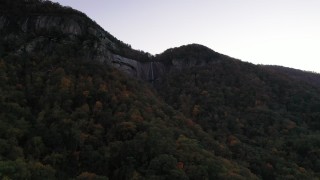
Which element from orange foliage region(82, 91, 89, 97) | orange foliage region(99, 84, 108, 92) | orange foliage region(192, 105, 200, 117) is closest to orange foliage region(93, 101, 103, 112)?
orange foliage region(82, 91, 89, 97)

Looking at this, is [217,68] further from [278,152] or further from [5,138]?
[5,138]

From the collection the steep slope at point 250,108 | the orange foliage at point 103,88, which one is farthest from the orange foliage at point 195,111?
the orange foliage at point 103,88

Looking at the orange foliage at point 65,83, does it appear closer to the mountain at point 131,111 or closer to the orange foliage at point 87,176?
the mountain at point 131,111

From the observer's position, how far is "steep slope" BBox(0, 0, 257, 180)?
83.0m

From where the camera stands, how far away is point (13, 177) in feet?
227

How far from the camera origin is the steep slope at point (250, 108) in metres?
105

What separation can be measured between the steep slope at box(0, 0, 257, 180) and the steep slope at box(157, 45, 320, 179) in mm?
10825

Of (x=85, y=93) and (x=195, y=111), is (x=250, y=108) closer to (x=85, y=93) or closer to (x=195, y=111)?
(x=195, y=111)

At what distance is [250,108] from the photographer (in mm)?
134750

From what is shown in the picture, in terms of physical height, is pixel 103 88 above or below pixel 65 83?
above

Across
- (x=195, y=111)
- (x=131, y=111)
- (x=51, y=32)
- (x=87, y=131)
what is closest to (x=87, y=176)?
(x=87, y=131)

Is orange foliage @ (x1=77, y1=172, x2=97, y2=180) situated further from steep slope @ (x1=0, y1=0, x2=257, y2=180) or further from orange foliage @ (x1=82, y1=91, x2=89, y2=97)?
orange foliage @ (x1=82, y1=91, x2=89, y2=97)

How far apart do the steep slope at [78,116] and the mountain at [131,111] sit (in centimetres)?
25

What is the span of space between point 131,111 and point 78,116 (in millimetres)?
11859
